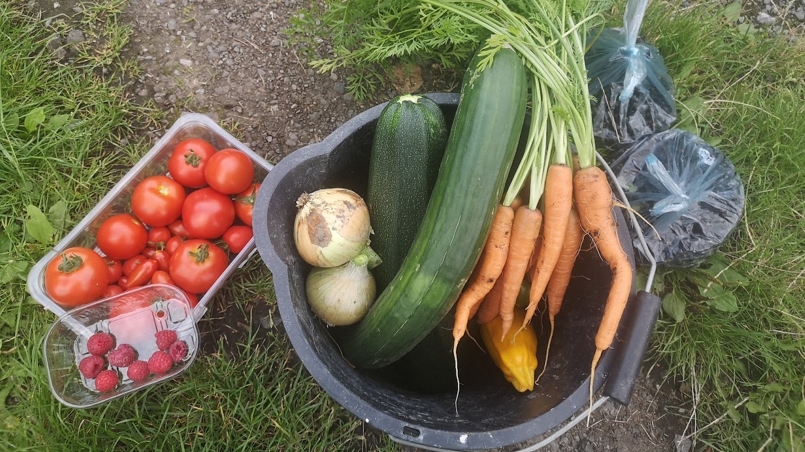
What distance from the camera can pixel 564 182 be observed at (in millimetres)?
1353

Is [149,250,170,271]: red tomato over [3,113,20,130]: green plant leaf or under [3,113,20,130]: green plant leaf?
under

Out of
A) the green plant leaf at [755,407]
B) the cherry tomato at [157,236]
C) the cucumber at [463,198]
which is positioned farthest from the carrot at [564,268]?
the cherry tomato at [157,236]

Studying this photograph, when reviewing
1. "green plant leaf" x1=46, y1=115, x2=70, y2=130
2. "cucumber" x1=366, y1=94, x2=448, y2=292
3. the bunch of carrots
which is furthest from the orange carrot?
"green plant leaf" x1=46, y1=115, x2=70, y2=130

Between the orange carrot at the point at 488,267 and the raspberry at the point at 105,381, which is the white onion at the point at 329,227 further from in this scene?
the raspberry at the point at 105,381

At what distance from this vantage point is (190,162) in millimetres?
1853

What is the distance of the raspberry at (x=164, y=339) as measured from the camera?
171 cm

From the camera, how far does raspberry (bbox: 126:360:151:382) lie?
1.68 m

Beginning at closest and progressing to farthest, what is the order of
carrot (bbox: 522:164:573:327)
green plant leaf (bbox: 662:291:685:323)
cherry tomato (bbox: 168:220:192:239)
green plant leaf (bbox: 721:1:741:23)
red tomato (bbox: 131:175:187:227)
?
carrot (bbox: 522:164:573:327) → red tomato (bbox: 131:175:187:227) → cherry tomato (bbox: 168:220:192:239) → green plant leaf (bbox: 662:291:685:323) → green plant leaf (bbox: 721:1:741:23)

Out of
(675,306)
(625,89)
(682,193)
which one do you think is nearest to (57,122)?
(625,89)

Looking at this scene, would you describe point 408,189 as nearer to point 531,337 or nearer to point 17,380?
point 531,337

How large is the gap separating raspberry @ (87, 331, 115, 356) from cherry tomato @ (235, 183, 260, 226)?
23.2 inches

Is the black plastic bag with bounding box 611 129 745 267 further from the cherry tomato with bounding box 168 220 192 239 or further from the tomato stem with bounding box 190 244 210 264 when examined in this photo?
the cherry tomato with bounding box 168 220 192 239

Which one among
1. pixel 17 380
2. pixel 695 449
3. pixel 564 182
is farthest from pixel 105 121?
pixel 695 449

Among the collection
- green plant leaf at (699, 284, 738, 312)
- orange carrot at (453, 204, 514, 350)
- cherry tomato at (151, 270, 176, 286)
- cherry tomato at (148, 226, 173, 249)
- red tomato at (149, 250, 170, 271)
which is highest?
orange carrot at (453, 204, 514, 350)
